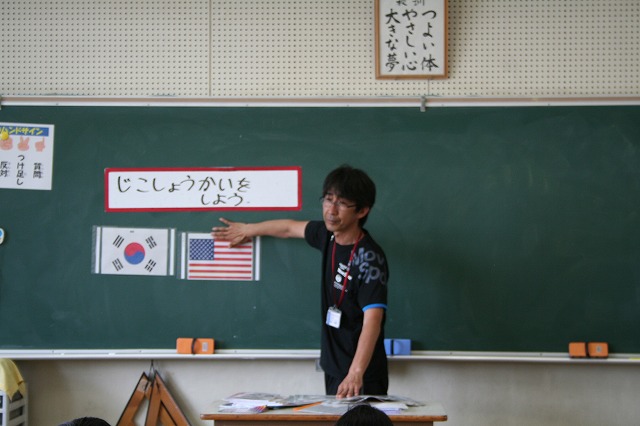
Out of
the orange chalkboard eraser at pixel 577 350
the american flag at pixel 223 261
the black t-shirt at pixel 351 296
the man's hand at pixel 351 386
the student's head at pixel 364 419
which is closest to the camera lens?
the student's head at pixel 364 419

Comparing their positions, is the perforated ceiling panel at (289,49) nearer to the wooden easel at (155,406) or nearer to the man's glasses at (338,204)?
the man's glasses at (338,204)

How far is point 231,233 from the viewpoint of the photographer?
3.58 m

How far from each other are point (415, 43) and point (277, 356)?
5.69 feet

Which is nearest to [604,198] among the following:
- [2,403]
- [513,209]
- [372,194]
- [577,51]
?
[513,209]

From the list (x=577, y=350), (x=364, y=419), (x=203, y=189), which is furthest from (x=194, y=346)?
(x=577, y=350)

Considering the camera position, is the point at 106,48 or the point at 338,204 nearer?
the point at 338,204

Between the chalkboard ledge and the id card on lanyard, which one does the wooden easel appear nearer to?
the chalkboard ledge

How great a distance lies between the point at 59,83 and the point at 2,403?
1622 millimetres

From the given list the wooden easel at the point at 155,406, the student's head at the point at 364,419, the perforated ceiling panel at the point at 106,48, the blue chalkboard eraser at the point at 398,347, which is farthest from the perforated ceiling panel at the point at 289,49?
the student's head at the point at 364,419

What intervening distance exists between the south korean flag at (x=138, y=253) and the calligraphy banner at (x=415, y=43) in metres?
1.39

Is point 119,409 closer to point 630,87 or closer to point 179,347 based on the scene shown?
point 179,347

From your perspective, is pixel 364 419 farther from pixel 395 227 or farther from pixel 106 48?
pixel 106 48

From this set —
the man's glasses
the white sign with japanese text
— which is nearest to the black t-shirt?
the man's glasses

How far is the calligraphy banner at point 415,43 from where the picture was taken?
3631 millimetres
